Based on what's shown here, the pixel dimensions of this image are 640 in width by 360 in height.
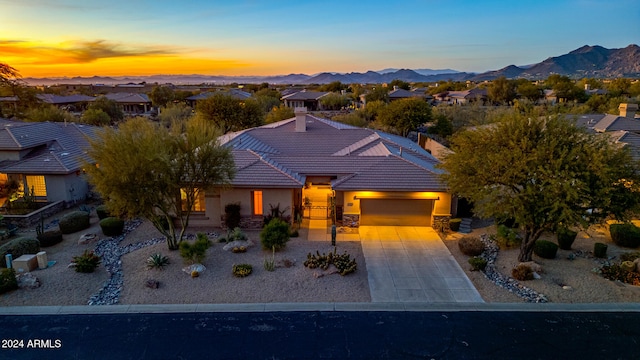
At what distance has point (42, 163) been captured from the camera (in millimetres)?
23906

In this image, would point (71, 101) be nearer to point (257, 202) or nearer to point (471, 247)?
point (257, 202)

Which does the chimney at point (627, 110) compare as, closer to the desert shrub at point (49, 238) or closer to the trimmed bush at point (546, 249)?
the trimmed bush at point (546, 249)

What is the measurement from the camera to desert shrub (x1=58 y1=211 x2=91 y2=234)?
1973 cm

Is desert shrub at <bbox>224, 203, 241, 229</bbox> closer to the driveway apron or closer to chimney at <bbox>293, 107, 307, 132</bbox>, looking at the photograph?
the driveway apron

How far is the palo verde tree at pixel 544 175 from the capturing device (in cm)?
1381

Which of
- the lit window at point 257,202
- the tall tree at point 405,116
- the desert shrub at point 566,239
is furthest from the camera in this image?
the tall tree at point 405,116

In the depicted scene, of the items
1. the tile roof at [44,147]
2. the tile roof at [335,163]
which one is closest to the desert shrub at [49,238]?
the tile roof at [44,147]

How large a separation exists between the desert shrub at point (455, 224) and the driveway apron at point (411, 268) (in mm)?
929

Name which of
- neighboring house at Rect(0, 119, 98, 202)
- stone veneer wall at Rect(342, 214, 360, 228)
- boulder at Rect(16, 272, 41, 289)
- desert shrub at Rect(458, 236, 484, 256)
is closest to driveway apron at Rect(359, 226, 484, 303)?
stone veneer wall at Rect(342, 214, 360, 228)

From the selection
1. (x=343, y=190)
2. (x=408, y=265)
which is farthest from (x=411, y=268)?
(x=343, y=190)

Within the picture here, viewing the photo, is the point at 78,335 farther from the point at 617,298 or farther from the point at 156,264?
the point at 617,298

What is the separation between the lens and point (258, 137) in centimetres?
2878

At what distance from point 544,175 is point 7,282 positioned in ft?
62.1

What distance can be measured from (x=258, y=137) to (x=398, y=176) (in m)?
12.0
